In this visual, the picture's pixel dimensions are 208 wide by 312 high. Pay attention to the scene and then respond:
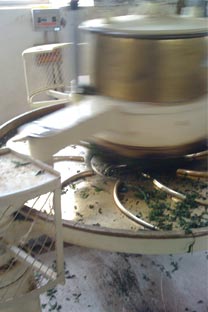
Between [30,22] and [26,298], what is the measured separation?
205cm

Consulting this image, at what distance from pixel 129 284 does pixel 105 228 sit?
2.28 feet

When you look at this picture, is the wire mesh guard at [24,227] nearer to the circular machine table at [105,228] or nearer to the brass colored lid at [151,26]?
the circular machine table at [105,228]

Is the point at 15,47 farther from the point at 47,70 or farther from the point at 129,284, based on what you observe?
the point at 129,284

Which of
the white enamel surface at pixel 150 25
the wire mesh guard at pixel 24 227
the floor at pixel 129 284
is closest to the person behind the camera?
the wire mesh guard at pixel 24 227

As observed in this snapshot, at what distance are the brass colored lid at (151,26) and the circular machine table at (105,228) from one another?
344mm

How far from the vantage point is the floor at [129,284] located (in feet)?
4.55

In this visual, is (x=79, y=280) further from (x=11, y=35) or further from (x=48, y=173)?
(x=11, y=35)

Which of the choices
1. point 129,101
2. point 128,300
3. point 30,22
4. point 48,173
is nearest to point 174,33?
point 129,101

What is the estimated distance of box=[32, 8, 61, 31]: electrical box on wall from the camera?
2.44 meters

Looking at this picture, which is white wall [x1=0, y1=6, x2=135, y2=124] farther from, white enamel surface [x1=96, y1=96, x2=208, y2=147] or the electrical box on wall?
white enamel surface [x1=96, y1=96, x2=208, y2=147]

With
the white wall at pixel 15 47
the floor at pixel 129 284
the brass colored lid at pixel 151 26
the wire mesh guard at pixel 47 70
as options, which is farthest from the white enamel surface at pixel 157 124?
the white wall at pixel 15 47

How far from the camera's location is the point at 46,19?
8.13 feet

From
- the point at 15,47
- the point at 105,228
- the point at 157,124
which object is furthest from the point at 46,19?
the point at 105,228

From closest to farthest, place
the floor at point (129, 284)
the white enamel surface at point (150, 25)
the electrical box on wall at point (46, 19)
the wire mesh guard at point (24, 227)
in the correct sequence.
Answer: the wire mesh guard at point (24, 227) → the white enamel surface at point (150, 25) → the floor at point (129, 284) → the electrical box on wall at point (46, 19)
